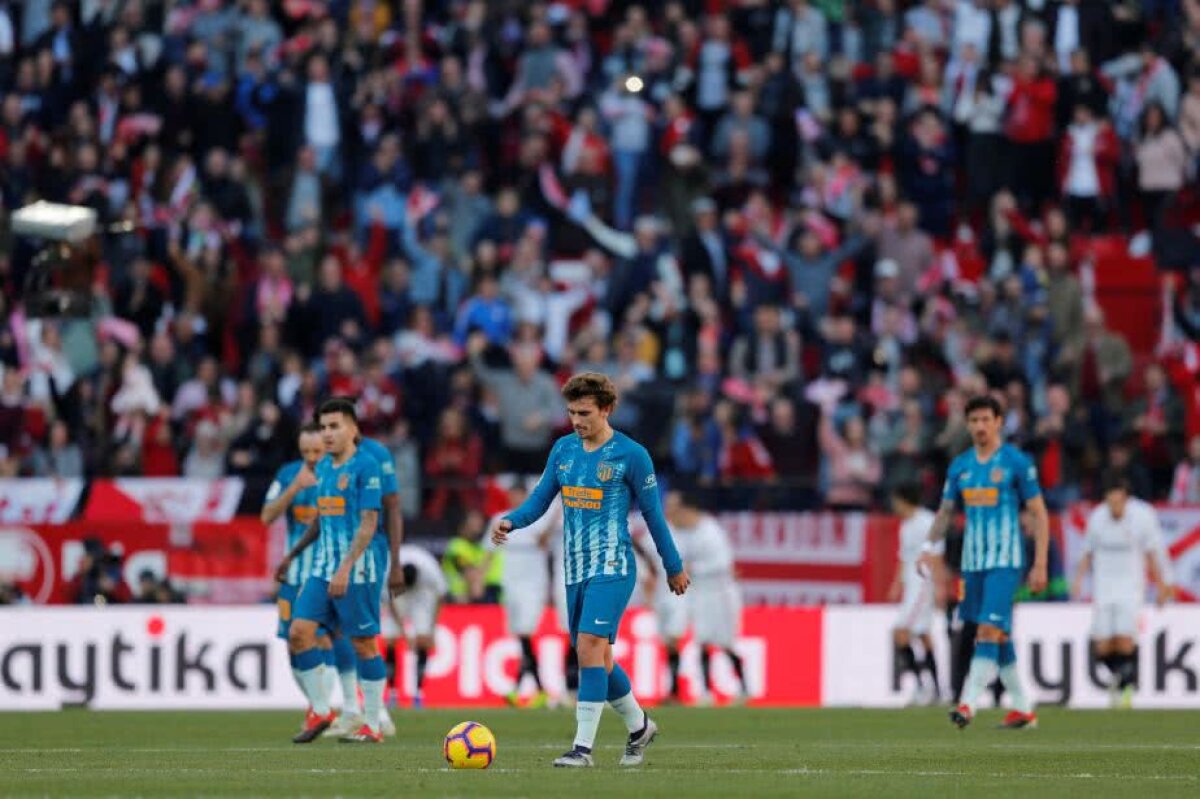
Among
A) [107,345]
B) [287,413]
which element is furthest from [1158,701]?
[107,345]

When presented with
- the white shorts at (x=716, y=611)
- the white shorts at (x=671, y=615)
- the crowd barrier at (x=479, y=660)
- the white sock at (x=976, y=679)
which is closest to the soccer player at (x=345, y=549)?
the white sock at (x=976, y=679)

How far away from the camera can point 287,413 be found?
89.7 feet

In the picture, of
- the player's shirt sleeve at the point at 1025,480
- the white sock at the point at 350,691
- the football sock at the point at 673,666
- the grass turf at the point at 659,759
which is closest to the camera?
the grass turf at the point at 659,759

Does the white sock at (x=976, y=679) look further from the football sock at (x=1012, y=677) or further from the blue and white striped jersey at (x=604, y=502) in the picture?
the blue and white striped jersey at (x=604, y=502)

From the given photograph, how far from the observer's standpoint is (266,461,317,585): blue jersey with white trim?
62.1 feet

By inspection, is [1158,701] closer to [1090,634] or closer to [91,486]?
[1090,634]

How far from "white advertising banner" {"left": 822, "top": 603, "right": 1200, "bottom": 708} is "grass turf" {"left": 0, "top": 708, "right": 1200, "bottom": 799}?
2864 millimetres

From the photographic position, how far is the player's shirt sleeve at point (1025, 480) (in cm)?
1891

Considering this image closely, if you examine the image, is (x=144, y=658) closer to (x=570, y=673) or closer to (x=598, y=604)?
(x=570, y=673)

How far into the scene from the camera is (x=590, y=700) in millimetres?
14070

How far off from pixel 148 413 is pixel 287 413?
5.28 feet

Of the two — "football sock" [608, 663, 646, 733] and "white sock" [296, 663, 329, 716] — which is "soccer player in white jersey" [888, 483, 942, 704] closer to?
"white sock" [296, 663, 329, 716]

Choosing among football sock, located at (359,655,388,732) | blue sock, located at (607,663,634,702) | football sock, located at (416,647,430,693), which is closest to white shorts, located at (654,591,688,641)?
football sock, located at (416,647,430,693)

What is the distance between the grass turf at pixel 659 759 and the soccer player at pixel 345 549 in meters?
0.77
